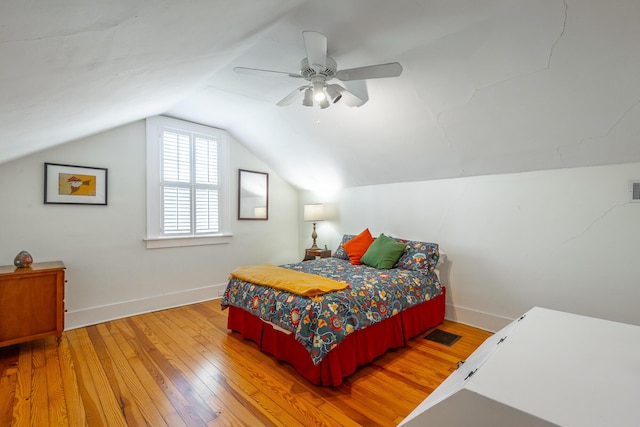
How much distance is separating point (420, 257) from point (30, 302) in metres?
3.73

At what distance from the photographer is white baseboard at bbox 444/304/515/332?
3.00 m

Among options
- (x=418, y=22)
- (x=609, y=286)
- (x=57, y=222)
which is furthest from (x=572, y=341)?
(x=57, y=222)

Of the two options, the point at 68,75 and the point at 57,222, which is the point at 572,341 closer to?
the point at 68,75

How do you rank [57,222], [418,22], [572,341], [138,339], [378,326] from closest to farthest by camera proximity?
1. [572,341]
2. [418,22]
3. [378,326]
4. [138,339]
5. [57,222]

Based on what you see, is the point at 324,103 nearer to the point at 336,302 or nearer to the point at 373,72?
the point at 373,72

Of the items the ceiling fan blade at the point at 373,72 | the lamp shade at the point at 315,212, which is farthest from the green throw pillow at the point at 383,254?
the ceiling fan blade at the point at 373,72

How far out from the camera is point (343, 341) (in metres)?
2.13

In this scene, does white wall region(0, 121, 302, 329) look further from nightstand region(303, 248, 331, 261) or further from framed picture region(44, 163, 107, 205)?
nightstand region(303, 248, 331, 261)

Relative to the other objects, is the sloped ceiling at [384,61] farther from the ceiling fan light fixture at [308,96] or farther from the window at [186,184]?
the window at [186,184]

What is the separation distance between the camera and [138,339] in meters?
2.85

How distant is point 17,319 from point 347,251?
327 cm

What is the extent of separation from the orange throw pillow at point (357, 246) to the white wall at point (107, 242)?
6.40ft

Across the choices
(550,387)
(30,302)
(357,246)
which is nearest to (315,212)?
(357,246)

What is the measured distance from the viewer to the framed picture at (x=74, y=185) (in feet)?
10.0
